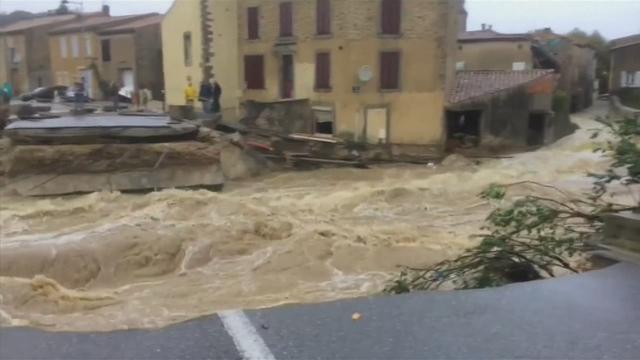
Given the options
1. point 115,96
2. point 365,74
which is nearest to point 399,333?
point 365,74

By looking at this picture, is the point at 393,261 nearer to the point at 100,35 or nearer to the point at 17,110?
the point at 17,110

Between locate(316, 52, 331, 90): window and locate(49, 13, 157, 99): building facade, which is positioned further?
locate(49, 13, 157, 99): building facade

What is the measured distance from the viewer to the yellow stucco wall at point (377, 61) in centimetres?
2733

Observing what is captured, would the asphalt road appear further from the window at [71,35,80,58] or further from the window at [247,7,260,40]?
the window at [71,35,80,58]

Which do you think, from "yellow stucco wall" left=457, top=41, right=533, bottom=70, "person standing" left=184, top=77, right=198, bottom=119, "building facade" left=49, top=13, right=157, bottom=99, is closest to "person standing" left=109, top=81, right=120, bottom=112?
"building facade" left=49, top=13, right=157, bottom=99

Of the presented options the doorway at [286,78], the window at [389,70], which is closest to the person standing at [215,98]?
the doorway at [286,78]

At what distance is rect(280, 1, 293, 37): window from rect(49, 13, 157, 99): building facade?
17.7 metres

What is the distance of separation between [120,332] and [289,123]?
24945 mm

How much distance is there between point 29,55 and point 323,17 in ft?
122

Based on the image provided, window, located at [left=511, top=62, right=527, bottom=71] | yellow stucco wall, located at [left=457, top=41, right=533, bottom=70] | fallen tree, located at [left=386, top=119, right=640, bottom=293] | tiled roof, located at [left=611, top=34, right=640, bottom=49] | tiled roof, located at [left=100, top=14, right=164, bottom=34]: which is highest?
tiled roof, located at [left=100, top=14, right=164, bottom=34]

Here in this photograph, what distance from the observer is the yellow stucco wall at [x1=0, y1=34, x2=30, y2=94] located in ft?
184

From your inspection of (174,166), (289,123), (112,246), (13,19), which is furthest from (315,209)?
(13,19)

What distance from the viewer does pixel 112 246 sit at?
12.9m

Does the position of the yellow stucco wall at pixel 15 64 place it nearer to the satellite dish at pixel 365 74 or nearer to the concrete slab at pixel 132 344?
the satellite dish at pixel 365 74
